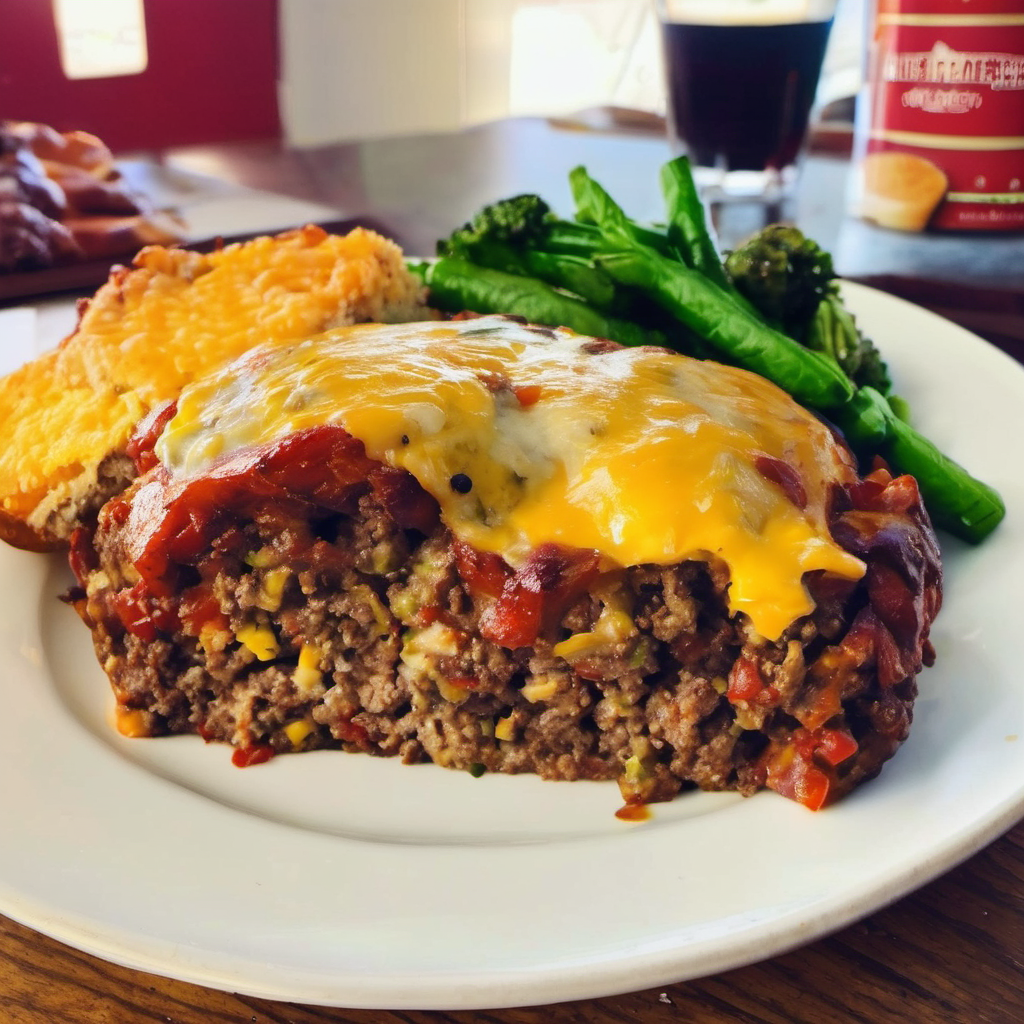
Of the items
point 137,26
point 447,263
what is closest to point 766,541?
point 447,263

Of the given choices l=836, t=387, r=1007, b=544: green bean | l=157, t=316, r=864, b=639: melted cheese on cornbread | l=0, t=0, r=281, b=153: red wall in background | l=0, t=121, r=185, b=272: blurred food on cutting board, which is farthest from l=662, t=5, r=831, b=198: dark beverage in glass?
l=0, t=0, r=281, b=153: red wall in background

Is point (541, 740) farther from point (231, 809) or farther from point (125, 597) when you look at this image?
point (125, 597)

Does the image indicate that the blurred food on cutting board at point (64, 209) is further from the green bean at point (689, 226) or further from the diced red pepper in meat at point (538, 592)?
the diced red pepper in meat at point (538, 592)

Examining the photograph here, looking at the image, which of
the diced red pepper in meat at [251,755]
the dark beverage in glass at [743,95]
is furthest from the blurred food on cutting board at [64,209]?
the diced red pepper in meat at [251,755]

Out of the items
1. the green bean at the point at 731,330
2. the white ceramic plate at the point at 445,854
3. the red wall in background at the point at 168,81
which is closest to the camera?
the white ceramic plate at the point at 445,854

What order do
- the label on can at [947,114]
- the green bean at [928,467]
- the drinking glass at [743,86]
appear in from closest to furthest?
the green bean at [928,467] < the label on can at [947,114] < the drinking glass at [743,86]

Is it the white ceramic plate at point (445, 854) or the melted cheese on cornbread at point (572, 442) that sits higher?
the melted cheese on cornbread at point (572, 442)
